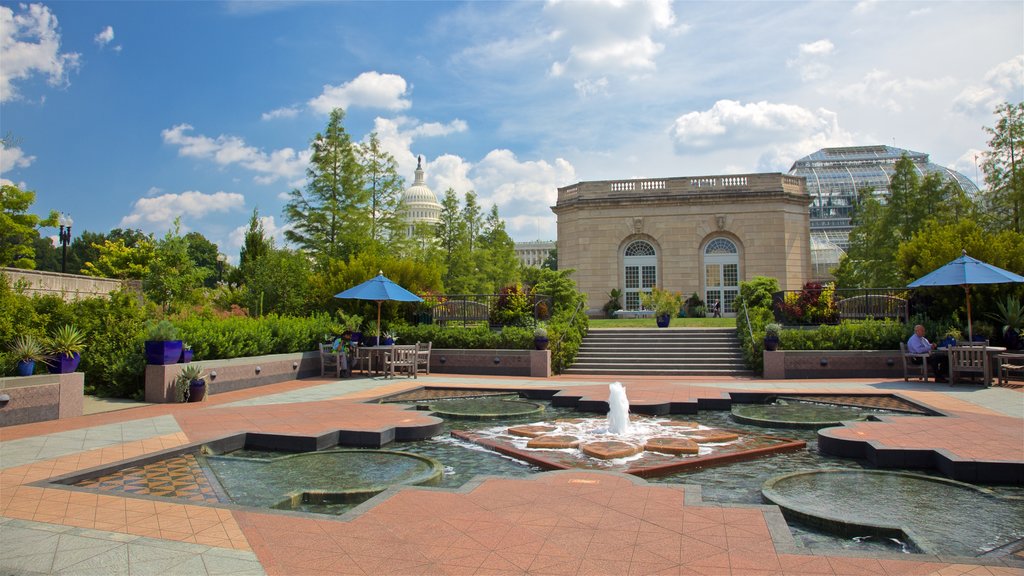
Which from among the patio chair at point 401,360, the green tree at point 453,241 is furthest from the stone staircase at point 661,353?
the green tree at point 453,241

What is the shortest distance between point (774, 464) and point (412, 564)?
517cm

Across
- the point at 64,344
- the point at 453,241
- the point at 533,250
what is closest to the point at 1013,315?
the point at 64,344

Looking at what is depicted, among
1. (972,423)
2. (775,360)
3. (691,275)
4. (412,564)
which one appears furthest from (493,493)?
(691,275)

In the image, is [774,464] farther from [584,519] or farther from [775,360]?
[775,360]

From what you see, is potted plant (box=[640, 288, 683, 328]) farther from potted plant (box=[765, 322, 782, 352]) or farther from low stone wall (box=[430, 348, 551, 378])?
low stone wall (box=[430, 348, 551, 378])

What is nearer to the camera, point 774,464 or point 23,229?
point 774,464

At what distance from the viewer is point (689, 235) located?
121 ft

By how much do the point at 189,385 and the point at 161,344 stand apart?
0.94 m

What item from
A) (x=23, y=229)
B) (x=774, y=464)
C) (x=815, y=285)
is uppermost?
(x=23, y=229)

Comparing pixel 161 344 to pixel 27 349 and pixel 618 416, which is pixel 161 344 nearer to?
pixel 27 349

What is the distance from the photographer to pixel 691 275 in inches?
1442

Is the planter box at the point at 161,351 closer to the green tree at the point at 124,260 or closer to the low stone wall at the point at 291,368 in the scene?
the low stone wall at the point at 291,368

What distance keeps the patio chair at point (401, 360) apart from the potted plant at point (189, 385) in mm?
5461

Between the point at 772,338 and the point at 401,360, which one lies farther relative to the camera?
the point at 401,360
